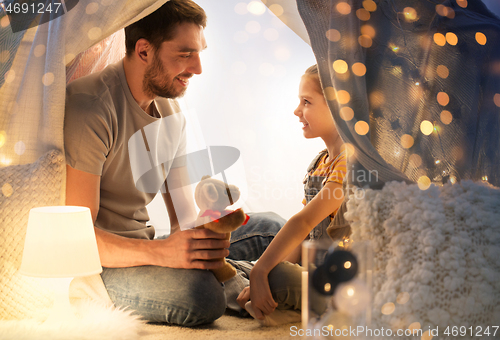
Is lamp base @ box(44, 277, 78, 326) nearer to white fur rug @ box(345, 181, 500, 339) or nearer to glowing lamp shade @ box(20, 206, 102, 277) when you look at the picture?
glowing lamp shade @ box(20, 206, 102, 277)

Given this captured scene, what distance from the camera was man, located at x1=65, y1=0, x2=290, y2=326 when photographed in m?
1.12

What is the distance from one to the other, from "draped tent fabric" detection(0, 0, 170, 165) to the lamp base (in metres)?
0.38

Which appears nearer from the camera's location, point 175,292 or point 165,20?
point 175,292

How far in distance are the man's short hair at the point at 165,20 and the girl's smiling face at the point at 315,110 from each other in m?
0.49

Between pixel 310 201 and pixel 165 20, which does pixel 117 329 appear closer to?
pixel 310 201

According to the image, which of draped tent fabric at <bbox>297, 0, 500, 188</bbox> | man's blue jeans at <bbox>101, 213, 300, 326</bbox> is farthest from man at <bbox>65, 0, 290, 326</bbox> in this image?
draped tent fabric at <bbox>297, 0, 500, 188</bbox>

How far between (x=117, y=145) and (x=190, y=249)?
0.46 meters

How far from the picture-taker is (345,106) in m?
0.90

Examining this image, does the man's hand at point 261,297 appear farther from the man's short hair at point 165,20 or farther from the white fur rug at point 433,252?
the man's short hair at point 165,20

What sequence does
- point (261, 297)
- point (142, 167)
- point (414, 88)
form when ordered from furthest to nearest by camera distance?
point (142, 167)
point (261, 297)
point (414, 88)

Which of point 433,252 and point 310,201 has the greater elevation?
point 310,201

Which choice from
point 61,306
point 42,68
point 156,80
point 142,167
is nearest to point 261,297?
point 61,306

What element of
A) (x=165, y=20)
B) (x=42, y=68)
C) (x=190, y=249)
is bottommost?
(x=190, y=249)

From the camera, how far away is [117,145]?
127cm
